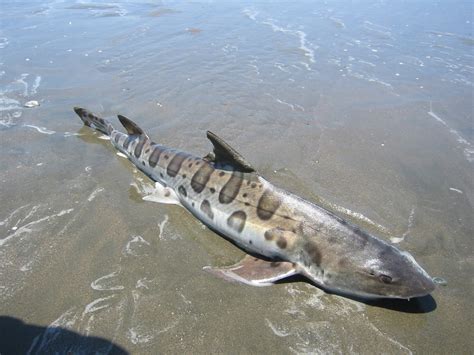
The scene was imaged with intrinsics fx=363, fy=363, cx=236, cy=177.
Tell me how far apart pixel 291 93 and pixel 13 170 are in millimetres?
6404

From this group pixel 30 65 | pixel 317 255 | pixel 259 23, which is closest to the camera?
pixel 317 255

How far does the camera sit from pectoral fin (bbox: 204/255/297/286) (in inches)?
163

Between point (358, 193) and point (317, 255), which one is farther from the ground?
point (317, 255)

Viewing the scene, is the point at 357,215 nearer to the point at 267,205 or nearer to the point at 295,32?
the point at 267,205

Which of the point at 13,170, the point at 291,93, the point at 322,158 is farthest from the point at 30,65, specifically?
the point at 322,158

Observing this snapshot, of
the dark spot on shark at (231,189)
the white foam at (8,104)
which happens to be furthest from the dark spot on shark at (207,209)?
the white foam at (8,104)

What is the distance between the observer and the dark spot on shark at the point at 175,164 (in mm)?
5724

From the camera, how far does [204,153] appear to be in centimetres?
686

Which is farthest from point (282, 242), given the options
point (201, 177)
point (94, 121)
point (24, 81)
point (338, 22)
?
point (338, 22)

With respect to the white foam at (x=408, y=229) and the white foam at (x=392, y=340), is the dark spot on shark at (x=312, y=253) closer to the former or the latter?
the white foam at (x=392, y=340)

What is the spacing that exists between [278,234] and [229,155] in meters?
1.29

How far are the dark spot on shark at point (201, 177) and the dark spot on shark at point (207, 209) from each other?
0.74ft

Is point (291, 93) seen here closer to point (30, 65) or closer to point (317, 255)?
point (317, 255)

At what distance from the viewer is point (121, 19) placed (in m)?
16.0
